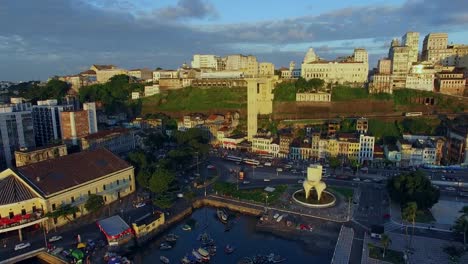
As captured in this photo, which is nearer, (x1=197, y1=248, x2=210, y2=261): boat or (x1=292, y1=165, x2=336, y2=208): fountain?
(x1=197, y1=248, x2=210, y2=261): boat

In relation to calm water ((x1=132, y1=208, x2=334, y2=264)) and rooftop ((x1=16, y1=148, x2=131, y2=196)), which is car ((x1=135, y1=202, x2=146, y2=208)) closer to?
rooftop ((x1=16, y1=148, x2=131, y2=196))

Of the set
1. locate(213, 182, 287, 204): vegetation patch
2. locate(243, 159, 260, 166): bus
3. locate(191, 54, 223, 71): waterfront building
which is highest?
locate(191, 54, 223, 71): waterfront building

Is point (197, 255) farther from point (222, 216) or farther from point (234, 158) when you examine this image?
point (234, 158)

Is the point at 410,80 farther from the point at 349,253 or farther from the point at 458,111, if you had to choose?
the point at 349,253

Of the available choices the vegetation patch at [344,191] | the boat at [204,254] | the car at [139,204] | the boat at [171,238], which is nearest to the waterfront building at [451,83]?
the vegetation patch at [344,191]

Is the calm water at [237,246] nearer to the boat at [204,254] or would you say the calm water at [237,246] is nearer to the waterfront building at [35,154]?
the boat at [204,254]

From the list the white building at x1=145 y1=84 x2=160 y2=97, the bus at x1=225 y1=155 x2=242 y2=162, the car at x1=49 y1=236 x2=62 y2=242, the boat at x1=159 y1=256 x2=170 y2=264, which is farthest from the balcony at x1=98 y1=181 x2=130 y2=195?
the white building at x1=145 y1=84 x2=160 y2=97

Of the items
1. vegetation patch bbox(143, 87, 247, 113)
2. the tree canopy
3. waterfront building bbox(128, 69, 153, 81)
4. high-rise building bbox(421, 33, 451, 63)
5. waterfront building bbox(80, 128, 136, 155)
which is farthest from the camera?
waterfront building bbox(128, 69, 153, 81)
